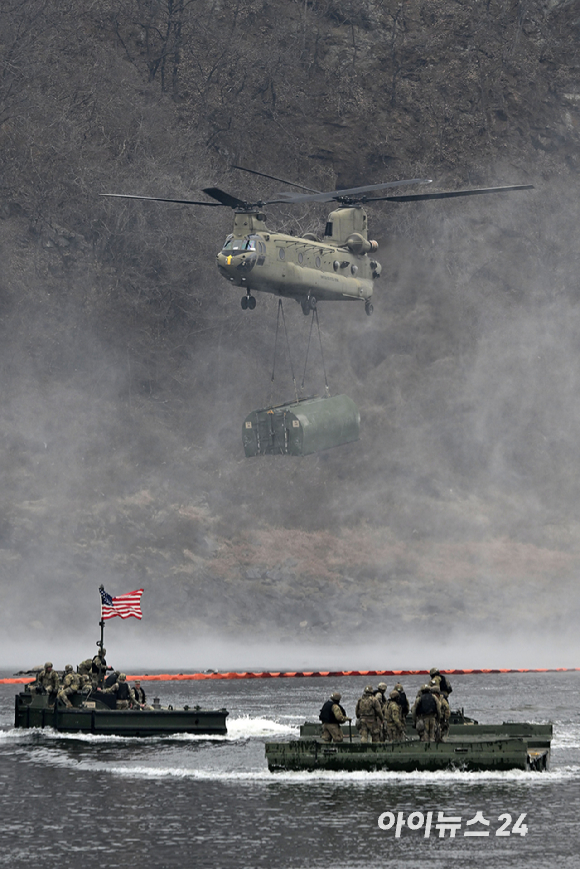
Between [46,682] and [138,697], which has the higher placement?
[46,682]

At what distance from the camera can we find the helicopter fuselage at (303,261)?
72.8 meters

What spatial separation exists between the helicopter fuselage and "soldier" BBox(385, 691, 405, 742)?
37.1m

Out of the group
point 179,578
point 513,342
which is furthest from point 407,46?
point 179,578

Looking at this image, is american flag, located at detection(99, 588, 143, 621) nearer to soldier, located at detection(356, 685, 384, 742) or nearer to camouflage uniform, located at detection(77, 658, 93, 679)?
camouflage uniform, located at detection(77, 658, 93, 679)

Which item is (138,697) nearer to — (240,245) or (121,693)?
(121,693)

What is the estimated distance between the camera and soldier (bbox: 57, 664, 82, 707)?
49.4 metres

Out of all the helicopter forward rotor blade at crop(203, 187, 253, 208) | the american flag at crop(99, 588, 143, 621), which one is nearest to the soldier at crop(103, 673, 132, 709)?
the american flag at crop(99, 588, 143, 621)

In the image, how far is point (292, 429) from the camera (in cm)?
8594

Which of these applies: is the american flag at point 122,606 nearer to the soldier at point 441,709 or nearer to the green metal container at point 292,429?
the soldier at point 441,709

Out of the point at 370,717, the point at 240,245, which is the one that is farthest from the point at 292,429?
the point at 370,717

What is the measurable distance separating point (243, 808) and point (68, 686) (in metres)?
15.2

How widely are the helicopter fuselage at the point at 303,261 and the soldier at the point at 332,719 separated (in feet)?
123

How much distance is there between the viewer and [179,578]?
355ft

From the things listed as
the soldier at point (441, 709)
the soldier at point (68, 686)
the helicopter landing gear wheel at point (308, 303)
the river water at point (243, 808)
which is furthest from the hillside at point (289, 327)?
the soldier at point (441, 709)
